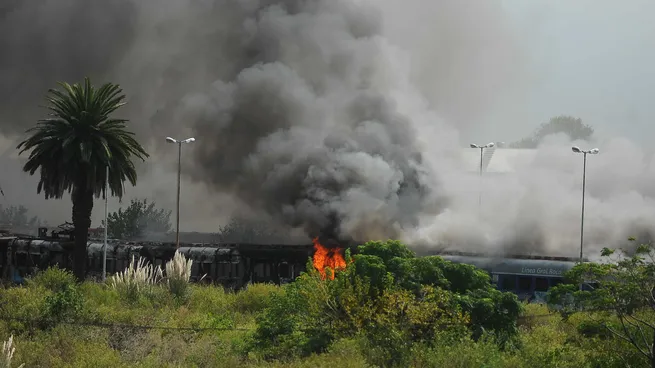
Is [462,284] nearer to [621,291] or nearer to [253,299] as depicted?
[621,291]

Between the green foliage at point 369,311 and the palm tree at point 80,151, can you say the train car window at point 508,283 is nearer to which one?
the green foliage at point 369,311

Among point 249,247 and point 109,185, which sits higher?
point 109,185

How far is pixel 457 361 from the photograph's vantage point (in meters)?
19.0

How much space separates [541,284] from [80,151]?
23.2 m

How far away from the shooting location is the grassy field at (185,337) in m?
19.9

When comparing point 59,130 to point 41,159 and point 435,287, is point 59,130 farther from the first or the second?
point 435,287

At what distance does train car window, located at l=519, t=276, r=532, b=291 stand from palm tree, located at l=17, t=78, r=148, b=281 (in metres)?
20.0

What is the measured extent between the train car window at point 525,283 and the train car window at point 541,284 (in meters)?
0.33

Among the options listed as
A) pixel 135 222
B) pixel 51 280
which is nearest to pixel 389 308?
pixel 51 280

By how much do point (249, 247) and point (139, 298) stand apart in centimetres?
1287

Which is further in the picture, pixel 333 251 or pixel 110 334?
pixel 333 251

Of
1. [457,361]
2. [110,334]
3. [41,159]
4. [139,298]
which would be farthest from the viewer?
[41,159]

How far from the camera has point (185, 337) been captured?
24875 mm

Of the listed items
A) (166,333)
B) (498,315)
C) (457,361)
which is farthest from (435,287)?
(166,333)
